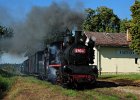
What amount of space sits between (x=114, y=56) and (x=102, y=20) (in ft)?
81.9

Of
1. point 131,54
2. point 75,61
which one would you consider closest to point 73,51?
point 75,61

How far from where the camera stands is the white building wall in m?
45.5

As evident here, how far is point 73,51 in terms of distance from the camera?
2225 cm

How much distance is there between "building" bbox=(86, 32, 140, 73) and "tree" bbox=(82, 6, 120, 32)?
67.7ft

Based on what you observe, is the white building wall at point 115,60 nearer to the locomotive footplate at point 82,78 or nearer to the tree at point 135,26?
the tree at point 135,26

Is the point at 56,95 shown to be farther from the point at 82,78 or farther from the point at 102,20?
the point at 102,20

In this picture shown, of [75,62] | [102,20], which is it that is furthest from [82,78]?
[102,20]

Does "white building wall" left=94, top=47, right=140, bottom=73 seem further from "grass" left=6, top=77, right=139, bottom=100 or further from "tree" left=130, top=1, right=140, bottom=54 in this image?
"grass" left=6, top=77, right=139, bottom=100

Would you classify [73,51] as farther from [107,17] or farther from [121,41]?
[107,17]

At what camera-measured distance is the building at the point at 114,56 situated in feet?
149

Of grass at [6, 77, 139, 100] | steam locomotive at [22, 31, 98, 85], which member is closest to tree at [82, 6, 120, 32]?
steam locomotive at [22, 31, 98, 85]

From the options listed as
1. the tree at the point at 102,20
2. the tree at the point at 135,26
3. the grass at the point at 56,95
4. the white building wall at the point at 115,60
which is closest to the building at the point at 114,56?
the white building wall at the point at 115,60

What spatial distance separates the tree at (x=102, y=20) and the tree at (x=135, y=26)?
38896 mm

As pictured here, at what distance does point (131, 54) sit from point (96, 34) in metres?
5.16
